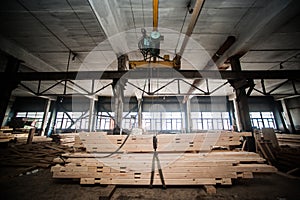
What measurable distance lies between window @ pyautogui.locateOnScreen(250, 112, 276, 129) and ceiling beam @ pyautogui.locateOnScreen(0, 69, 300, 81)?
39.0ft

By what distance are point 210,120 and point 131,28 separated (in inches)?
525

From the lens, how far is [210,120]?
1459 centimetres

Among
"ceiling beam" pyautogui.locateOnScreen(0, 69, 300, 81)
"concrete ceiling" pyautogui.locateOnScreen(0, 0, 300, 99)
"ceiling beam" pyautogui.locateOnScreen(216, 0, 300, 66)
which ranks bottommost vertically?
"ceiling beam" pyautogui.locateOnScreen(0, 69, 300, 81)

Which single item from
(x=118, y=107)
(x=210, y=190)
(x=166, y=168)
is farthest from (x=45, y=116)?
(x=210, y=190)

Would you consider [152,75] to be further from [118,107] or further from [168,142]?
[168,142]

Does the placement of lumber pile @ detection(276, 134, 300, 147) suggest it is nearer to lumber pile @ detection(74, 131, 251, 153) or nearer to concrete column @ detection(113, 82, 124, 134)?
lumber pile @ detection(74, 131, 251, 153)

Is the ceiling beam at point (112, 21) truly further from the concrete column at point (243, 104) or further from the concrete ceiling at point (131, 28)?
the concrete column at point (243, 104)

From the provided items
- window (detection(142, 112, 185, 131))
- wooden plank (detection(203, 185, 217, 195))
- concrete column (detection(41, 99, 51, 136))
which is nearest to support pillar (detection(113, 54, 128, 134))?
wooden plank (detection(203, 185, 217, 195))

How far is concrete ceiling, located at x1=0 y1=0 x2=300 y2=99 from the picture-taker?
11.3 ft

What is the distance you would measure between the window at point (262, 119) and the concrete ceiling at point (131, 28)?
32.7 feet

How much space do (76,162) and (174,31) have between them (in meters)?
4.76

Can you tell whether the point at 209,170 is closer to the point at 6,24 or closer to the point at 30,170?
the point at 30,170

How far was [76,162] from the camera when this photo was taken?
3.14m

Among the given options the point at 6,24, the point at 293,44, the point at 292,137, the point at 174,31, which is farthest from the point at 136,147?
the point at 292,137
